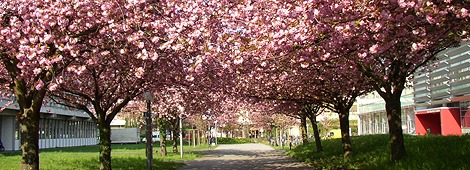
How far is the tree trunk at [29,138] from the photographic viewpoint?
11.3 meters

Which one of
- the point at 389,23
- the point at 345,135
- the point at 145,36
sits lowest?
the point at 345,135

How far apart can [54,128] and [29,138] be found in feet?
166

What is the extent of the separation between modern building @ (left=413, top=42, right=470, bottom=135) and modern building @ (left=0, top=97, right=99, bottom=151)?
88.9 feet

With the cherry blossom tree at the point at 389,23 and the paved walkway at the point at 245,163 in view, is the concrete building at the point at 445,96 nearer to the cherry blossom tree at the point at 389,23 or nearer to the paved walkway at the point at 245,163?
the paved walkway at the point at 245,163

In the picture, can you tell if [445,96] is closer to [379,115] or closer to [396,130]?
[396,130]

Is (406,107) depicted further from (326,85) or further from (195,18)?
(195,18)

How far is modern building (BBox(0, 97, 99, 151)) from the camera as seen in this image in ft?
152

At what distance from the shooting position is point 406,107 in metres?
42.3

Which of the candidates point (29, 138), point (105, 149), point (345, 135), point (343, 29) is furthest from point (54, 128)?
point (343, 29)

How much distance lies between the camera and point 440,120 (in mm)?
33844

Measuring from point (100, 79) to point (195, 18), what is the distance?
660 centimetres

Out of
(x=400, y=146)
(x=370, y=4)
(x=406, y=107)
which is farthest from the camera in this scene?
(x=406, y=107)

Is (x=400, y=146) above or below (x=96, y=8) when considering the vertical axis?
below

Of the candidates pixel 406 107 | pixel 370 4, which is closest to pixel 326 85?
pixel 370 4
